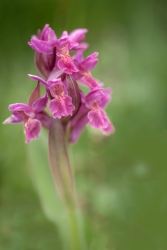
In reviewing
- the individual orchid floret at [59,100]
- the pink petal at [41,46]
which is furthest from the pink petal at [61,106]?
the pink petal at [41,46]

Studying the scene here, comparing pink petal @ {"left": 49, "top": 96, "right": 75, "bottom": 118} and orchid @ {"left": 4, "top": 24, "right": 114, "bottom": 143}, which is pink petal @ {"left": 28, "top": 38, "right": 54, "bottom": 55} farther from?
pink petal @ {"left": 49, "top": 96, "right": 75, "bottom": 118}

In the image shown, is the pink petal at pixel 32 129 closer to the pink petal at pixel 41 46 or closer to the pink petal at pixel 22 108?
the pink petal at pixel 22 108

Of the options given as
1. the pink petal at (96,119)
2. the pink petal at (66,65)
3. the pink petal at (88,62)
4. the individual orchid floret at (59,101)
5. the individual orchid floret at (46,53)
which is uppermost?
the individual orchid floret at (46,53)

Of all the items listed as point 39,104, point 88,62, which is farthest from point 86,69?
point 39,104

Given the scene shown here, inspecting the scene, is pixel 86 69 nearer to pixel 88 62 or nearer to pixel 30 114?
pixel 88 62

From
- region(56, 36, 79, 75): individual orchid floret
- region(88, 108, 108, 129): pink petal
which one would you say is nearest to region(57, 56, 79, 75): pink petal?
region(56, 36, 79, 75): individual orchid floret

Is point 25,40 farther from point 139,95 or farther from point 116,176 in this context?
point 116,176
